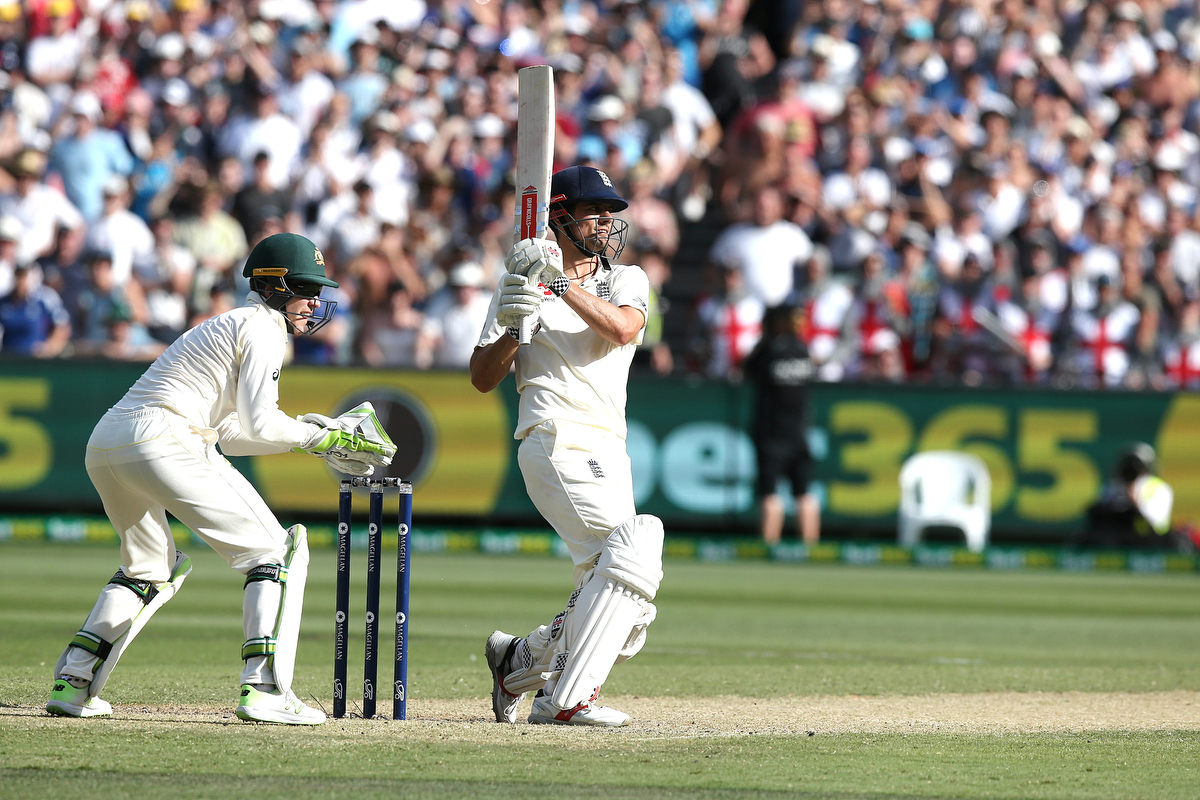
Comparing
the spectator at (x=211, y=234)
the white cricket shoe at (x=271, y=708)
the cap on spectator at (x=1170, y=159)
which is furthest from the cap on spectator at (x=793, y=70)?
the white cricket shoe at (x=271, y=708)

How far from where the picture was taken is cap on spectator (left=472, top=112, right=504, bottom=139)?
16.7 meters

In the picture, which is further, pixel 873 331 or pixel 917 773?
pixel 873 331

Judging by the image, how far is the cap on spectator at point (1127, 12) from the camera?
19094 mm

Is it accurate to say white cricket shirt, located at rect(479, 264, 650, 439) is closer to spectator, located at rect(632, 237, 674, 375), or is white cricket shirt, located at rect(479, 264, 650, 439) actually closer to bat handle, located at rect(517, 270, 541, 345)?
bat handle, located at rect(517, 270, 541, 345)

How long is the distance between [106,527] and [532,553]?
3.79m

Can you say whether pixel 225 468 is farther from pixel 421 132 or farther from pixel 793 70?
pixel 793 70

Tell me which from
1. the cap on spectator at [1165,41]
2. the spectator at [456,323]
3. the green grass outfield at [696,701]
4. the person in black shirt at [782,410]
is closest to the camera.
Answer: the green grass outfield at [696,701]

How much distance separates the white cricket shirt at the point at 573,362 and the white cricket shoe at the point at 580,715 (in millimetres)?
991

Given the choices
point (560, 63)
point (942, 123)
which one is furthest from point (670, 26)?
point (942, 123)

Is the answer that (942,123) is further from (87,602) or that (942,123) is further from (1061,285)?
(87,602)

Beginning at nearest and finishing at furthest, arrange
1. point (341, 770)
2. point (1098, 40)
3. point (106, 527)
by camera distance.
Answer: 1. point (341, 770)
2. point (106, 527)
3. point (1098, 40)

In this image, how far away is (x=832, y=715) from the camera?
6.47 meters

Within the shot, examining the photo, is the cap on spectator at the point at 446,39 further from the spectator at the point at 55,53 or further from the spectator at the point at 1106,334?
the spectator at the point at 1106,334

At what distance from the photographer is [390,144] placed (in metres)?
16.5
